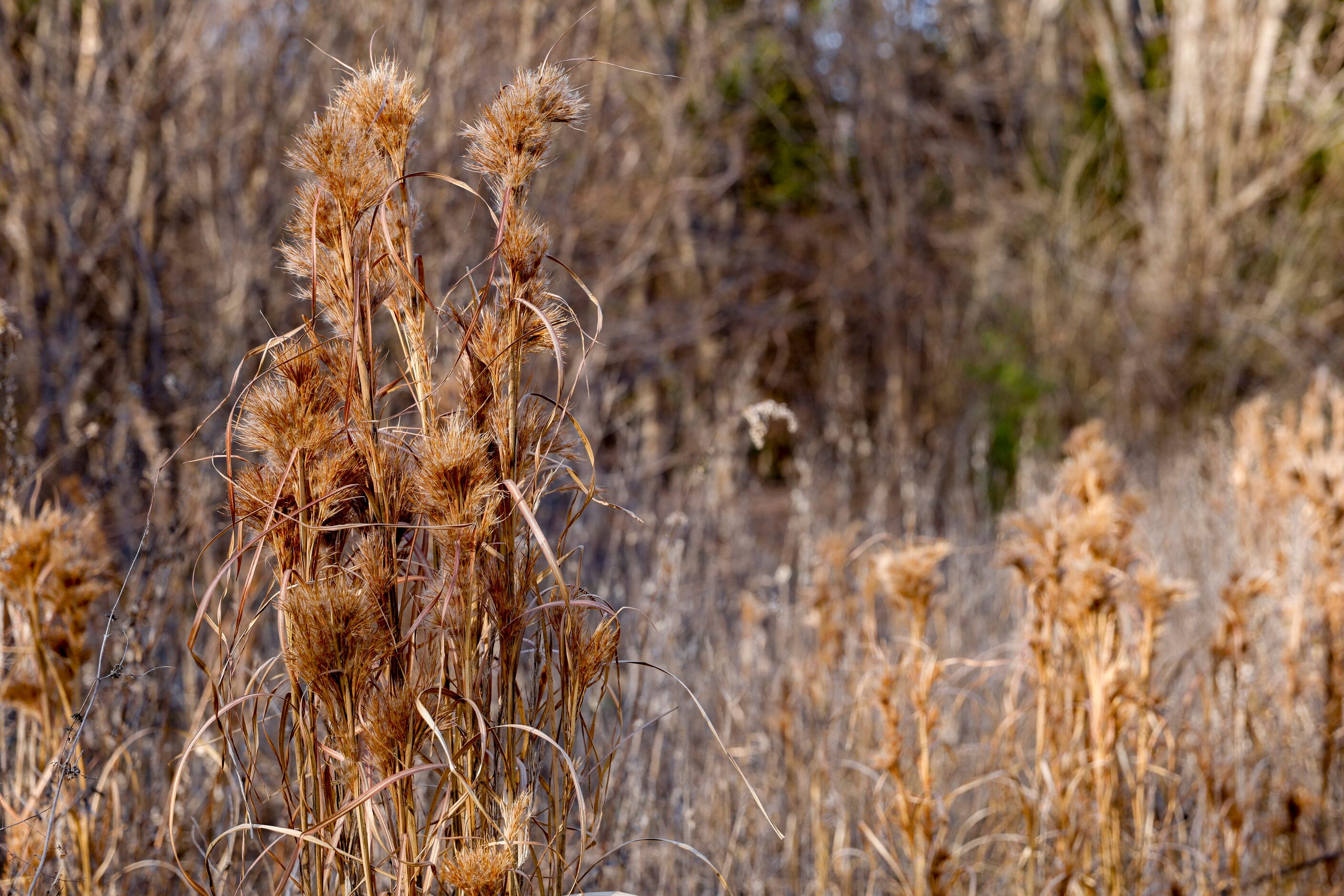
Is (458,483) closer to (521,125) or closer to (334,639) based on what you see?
(334,639)

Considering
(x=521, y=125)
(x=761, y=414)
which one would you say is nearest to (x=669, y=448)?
(x=761, y=414)

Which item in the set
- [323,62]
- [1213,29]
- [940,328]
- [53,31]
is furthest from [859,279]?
[53,31]

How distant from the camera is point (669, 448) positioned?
6762mm

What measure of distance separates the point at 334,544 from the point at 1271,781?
85.3 inches

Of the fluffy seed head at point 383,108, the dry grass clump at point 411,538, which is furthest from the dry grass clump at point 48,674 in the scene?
the fluffy seed head at point 383,108

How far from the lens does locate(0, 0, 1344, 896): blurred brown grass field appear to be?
0.97 m

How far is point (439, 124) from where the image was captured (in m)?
4.44

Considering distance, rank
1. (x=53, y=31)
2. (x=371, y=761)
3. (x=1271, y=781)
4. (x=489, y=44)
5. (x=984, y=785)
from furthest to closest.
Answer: (x=489, y=44)
(x=53, y=31)
(x=984, y=785)
(x=1271, y=781)
(x=371, y=761)

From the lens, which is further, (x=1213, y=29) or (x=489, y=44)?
(x=1213, y=29)

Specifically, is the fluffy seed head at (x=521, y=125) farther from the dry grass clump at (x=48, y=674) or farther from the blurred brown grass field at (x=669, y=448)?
the dry grass clump at (x=48, y=674)

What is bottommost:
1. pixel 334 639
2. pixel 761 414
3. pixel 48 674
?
pixel 48 674

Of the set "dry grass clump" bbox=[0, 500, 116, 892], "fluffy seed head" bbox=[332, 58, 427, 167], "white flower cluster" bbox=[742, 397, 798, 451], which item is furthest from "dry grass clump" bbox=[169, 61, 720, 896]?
"white flower cluster" bbox=[742, 397, 798, 451]

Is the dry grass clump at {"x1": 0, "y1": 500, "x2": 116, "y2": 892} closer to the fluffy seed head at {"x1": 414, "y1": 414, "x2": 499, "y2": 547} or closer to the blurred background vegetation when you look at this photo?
the fluffy seed head at {"x1": 414, "y1": 414, "x2": 499, "y2": 547}

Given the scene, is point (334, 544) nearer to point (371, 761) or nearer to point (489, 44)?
point (371, 761)
